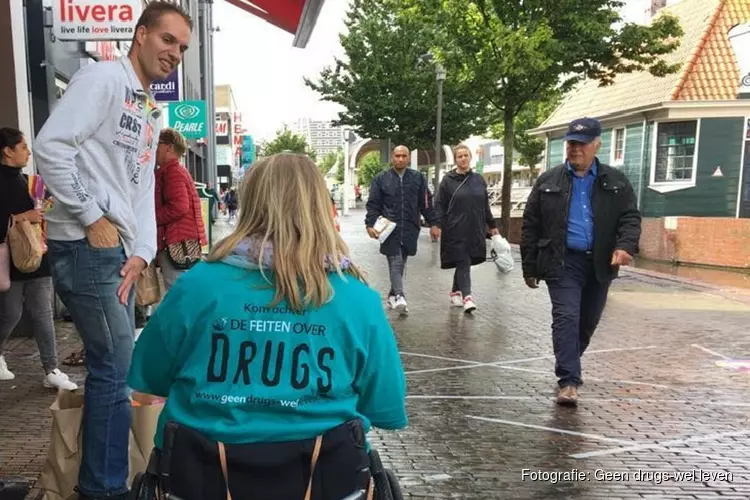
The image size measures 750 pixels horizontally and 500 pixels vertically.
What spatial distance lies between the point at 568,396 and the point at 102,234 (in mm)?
3261

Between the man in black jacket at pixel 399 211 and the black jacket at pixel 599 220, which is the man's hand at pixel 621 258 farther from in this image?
the man in black jacket at pixel 399 211

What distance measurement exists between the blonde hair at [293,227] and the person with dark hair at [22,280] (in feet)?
9.92

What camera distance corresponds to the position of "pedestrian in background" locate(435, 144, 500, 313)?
7754mm

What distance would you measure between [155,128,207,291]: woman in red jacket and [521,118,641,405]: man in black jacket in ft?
8.53

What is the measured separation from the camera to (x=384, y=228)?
768 centimetres

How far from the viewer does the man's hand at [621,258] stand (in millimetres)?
4285

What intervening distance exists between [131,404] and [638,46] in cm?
1671

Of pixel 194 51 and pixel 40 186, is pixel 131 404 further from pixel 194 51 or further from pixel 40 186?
pixel 194 51

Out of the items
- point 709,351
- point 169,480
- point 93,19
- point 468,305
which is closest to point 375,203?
point 468,305

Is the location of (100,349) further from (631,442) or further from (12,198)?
(631,442)

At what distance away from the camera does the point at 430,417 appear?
4.23 meters

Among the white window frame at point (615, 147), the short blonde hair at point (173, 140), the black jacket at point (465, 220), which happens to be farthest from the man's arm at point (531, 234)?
the white window frame at point (615, 147)

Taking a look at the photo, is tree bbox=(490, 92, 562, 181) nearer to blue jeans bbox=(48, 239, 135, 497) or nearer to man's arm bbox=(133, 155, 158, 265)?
man's arm bbox=(133, 155, 158, 265)

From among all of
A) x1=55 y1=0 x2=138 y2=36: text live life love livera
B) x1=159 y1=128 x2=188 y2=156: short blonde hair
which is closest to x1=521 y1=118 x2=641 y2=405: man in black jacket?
x1=159 y1=128 x2=188 y2=156: short blonde hair
